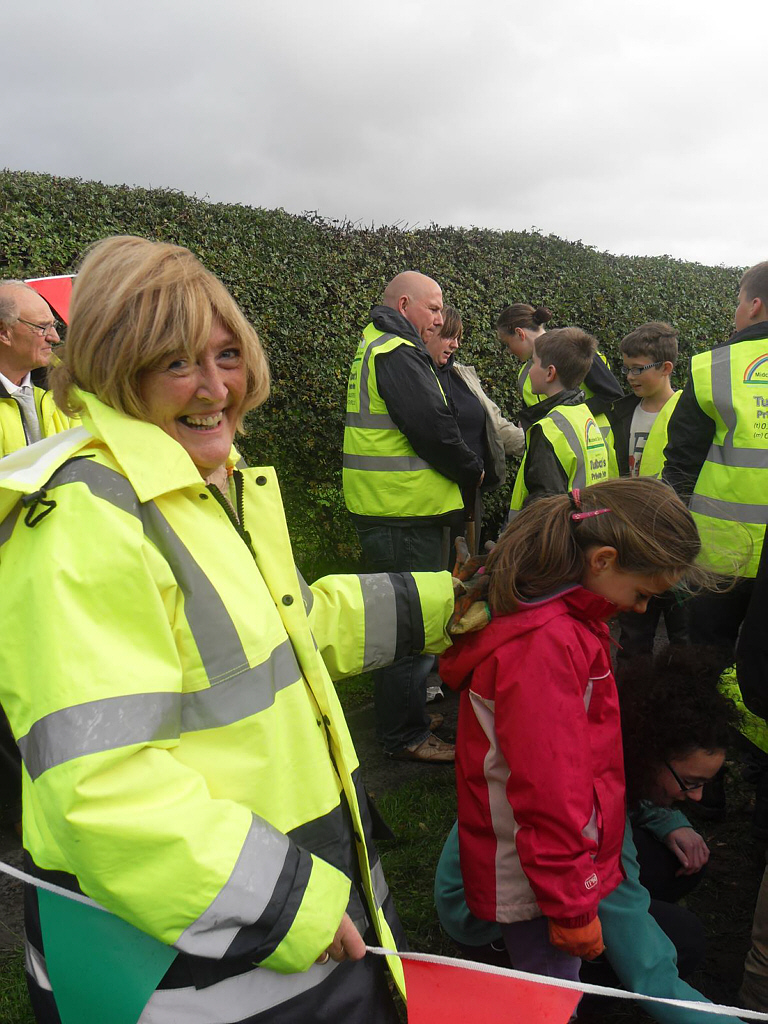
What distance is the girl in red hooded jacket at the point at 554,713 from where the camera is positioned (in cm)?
188

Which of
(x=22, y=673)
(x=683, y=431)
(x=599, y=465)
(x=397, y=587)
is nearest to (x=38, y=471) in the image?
(x=22, y=673)

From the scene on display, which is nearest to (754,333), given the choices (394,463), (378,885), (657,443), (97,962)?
(657,443)

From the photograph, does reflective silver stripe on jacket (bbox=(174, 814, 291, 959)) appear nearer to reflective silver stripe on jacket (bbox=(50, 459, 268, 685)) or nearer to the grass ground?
reflective silver stripe on jacket (bbox=(50, 459, 268, 685))

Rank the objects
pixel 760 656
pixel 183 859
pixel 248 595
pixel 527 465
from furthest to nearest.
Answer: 1. pixel 527 465
2. pixel 760 656
3. pixel 248 595
4. pixel 183 859

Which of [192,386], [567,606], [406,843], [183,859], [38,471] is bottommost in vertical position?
[406,843]

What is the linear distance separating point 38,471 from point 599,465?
3787 mm

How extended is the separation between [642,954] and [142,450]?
188cm

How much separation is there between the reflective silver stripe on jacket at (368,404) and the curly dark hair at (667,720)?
7.04 feet

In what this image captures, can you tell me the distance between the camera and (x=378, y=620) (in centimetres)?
200

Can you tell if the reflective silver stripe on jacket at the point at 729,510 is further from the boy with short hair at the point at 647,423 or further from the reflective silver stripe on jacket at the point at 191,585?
the reflective silver stripe on jacket at the point at 191,585

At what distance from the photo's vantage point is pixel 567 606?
2047mm

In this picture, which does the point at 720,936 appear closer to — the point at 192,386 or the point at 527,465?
the point at 527,465

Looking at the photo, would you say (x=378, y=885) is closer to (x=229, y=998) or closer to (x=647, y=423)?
(x=229, y=998)

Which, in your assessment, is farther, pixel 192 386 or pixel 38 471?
pixel 192 386
